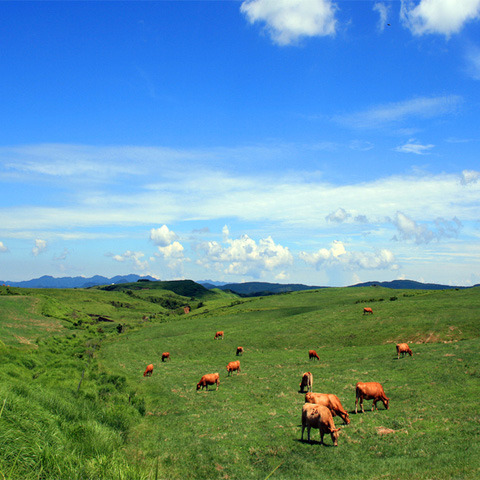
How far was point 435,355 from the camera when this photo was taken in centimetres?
3934

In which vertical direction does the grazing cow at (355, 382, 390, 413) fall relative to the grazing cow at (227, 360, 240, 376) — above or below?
above

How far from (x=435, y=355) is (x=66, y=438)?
38.4m

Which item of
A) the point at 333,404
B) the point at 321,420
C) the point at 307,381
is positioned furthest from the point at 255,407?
the point at 321,420

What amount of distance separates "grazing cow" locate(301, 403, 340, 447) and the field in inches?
27.3

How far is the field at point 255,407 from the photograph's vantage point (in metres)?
15.3

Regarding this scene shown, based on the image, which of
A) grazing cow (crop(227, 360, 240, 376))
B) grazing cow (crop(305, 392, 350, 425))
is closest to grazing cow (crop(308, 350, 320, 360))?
grazing cow (crop(227, 360, 240, 376))

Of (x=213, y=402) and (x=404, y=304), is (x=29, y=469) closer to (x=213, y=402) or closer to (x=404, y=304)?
(x=213, y=402)

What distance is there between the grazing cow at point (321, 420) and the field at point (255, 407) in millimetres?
693

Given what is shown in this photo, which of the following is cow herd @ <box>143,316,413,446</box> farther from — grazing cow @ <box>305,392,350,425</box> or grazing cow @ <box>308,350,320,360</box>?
grazing cow @ <box>308,350,320,360</box>

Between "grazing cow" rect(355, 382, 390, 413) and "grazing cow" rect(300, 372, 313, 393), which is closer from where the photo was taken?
"grazing cow" rect(355, 382, 390, 413)

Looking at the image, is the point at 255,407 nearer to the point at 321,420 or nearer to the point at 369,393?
the point at 369,393

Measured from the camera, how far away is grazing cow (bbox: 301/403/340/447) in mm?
19102

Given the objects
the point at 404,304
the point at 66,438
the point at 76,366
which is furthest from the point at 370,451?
the point at 404,304

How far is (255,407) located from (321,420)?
10.1m
